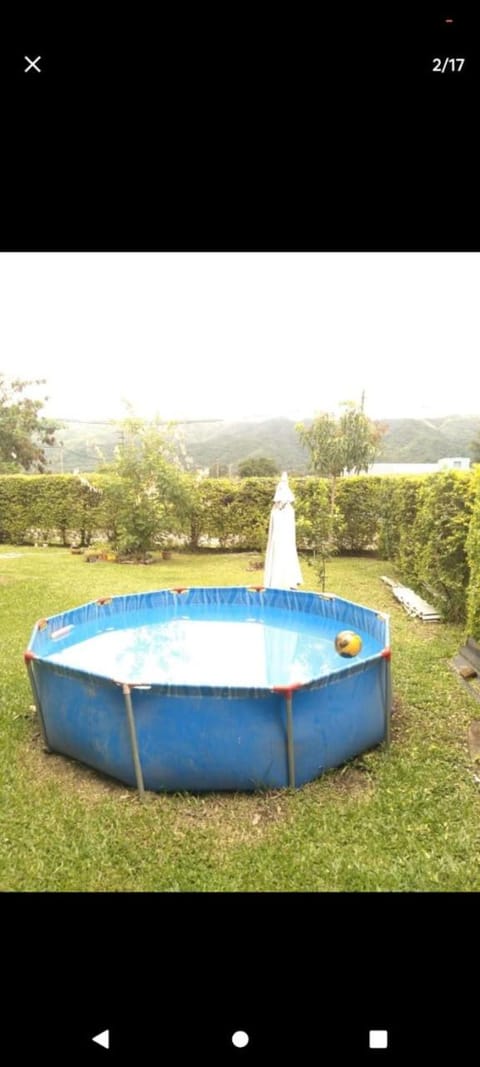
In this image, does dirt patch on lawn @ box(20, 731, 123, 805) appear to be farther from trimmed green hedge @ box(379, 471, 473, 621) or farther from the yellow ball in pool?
trimmed green hedge @ box(379, 471, 473, 621)

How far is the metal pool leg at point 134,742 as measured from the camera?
3613 millimetres

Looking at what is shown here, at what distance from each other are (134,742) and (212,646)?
8.28 ft

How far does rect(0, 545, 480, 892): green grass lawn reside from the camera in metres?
2.96

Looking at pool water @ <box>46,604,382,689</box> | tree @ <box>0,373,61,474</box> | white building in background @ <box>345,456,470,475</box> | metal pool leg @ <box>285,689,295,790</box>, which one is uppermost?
tree @ <box>0,373,61,474</box>

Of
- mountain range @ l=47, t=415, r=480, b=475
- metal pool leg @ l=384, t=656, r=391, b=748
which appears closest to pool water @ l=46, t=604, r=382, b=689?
metal pool leg @ l=384, t=656, r=391, b=748

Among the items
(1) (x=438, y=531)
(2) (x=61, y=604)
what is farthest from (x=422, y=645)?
(2) (x=61, y=604)

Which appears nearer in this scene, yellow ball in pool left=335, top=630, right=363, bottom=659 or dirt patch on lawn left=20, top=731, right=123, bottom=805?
dirt patch on lawn left=20, top=731, right=123, bottom=805

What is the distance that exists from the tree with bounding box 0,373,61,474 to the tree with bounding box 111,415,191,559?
539 inches

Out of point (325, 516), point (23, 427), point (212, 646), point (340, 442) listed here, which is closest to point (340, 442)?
point (340, 442)

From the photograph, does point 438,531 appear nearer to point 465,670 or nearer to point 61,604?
point 465,670

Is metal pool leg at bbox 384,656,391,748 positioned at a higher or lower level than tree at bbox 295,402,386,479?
lower

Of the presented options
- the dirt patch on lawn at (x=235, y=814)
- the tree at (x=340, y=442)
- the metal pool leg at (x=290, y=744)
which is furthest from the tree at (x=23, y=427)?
the metal pool leg at (x=290, y=744)

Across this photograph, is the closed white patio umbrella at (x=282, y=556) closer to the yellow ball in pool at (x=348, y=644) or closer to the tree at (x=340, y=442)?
the yellow ball in pool at (x=348, y=644)
